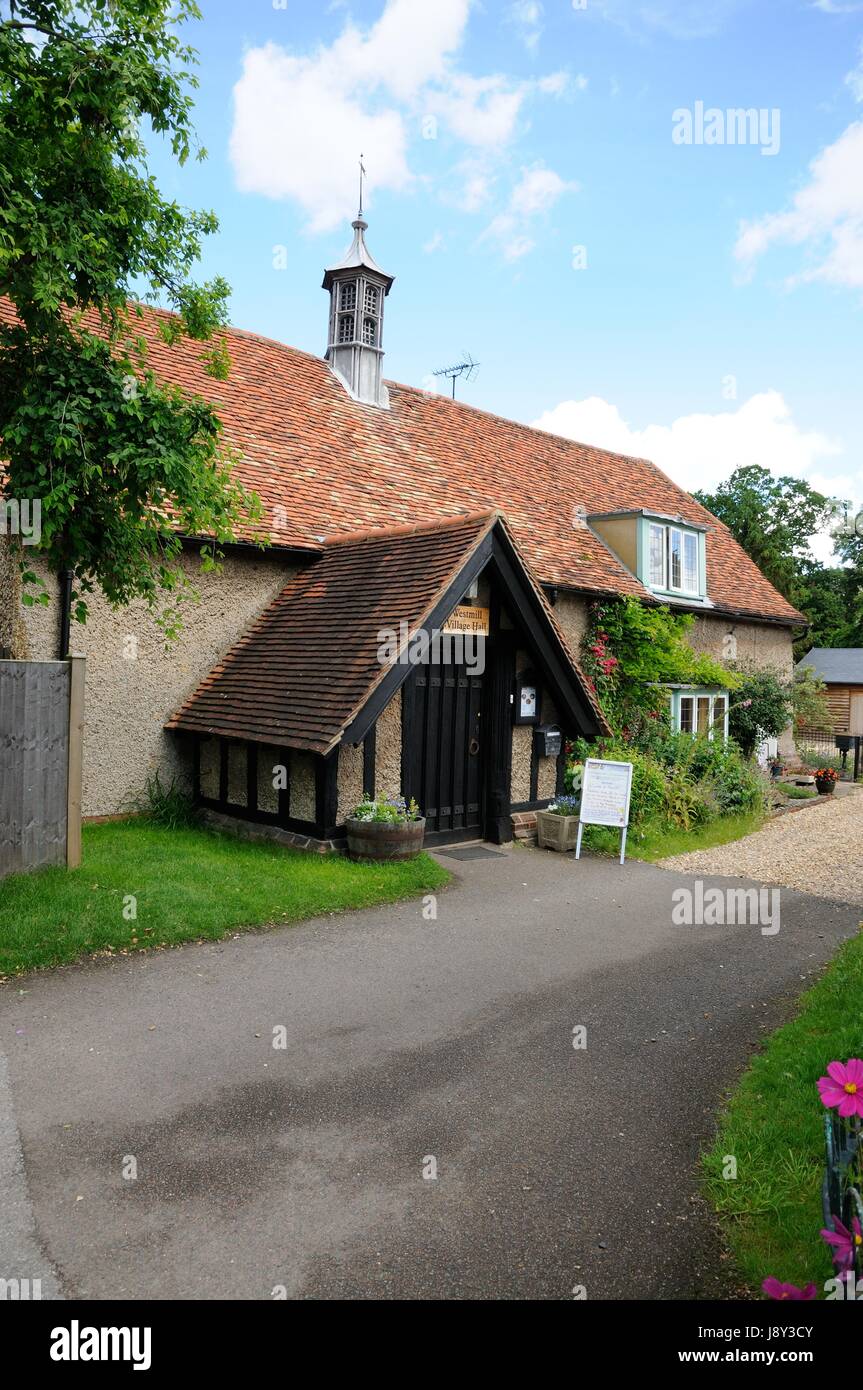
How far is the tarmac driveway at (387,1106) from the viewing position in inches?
134

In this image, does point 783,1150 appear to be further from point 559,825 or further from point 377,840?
point 559,825

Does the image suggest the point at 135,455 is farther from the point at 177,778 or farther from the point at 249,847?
the point at 177,778

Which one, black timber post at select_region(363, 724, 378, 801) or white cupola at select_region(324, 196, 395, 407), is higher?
white cupola at select_region(324, 196, 395, 407)

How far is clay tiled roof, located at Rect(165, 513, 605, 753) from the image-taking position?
946 cm

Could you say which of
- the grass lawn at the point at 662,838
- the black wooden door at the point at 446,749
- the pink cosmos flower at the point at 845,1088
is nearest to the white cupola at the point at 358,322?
the black wooden door at the point at 446,749

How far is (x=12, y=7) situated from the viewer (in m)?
7.01

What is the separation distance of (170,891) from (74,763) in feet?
5.23

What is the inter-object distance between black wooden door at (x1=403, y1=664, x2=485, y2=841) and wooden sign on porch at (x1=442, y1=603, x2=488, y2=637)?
0.50 meters

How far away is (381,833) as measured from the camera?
944 cm

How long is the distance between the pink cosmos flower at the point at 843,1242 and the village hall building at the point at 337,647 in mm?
6624

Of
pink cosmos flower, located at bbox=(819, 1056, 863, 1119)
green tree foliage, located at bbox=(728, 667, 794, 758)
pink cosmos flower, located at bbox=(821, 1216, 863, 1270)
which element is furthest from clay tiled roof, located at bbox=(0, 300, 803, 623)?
pink cosmos flower, located at bbox=(821, 1216, 863, 1270)

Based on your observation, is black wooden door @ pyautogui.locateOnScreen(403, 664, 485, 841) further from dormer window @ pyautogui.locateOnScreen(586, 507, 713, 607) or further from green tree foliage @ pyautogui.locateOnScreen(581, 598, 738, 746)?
dormer window @ pyautogui.locateOnScreen(586, 507, 713, 607)

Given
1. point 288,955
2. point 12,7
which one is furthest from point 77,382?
point 288,955

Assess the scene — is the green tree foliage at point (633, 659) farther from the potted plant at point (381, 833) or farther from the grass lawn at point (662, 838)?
the potted plant at point (381, 833)
